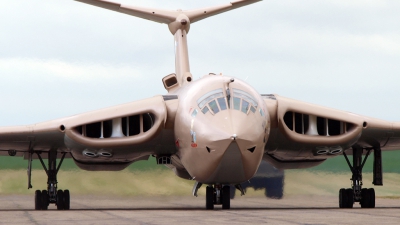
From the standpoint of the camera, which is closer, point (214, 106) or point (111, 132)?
point (214, 106)

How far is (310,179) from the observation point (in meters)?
30.6

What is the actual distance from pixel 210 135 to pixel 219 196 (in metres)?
3.23

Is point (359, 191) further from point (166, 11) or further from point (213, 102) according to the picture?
point (166, 11)

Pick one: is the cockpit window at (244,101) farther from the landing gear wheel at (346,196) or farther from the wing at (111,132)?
the landing gear wheel at (346,196)

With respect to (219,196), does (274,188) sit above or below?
above

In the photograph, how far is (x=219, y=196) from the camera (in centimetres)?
2225

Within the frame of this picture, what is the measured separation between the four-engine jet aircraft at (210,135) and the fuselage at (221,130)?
0.02 metres

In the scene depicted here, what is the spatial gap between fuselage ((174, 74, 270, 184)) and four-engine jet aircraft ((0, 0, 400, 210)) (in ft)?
0.08

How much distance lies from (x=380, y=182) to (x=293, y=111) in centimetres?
410

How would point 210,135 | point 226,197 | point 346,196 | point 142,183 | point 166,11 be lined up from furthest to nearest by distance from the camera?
point 142,183 < point 166,11 < point 346,196 < point 226,197 < point 210,135

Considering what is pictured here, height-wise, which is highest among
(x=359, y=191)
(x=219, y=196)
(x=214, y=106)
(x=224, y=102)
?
(x=224, y=102)

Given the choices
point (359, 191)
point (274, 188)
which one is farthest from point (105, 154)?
point (274, 188)

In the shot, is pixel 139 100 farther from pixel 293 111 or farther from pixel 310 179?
pixel 310 179

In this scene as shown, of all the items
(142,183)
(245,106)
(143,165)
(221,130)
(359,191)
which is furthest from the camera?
(143,165)
